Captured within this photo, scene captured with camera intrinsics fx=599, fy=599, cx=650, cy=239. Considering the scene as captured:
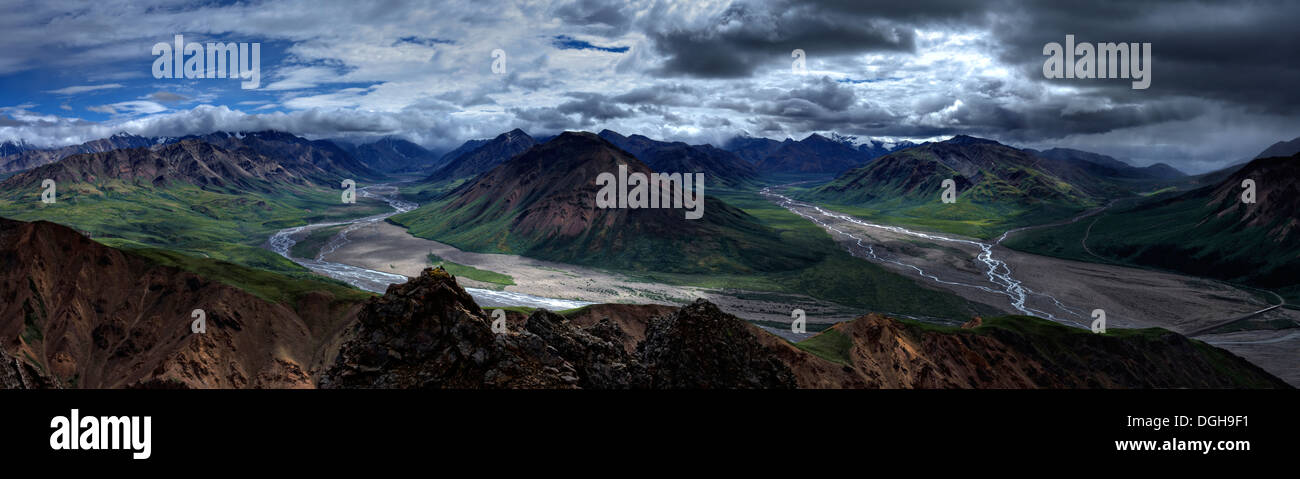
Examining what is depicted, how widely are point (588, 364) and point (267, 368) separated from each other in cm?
6769

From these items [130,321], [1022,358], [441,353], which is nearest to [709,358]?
[441,353]

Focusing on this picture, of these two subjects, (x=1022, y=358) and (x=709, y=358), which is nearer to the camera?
(x=709, y=358)

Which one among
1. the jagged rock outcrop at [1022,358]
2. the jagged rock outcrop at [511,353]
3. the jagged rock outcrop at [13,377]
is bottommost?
the jagged rock outcrop at [1022,358]

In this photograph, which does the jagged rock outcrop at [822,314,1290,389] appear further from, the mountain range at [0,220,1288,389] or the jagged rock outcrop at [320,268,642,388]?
the jagged rock outcrop at [320,268,642,388]

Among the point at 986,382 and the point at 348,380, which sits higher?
the point at 348,380

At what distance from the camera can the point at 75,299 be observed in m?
88.2

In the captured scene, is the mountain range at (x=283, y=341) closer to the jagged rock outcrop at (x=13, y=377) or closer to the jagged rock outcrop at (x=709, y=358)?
the jagged rock outcrop at (x=709, y=358)

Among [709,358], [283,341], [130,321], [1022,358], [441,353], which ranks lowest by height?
[1022,358]

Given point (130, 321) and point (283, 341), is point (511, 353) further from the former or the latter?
point (130, 321)

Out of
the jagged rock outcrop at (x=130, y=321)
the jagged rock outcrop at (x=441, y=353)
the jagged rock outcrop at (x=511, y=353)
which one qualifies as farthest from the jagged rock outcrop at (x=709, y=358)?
the jagged rock outcrop at (x=130, y=321)

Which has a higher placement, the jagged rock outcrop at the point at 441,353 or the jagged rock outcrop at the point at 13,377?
the jagged rock outcrop at the point at 441,353
